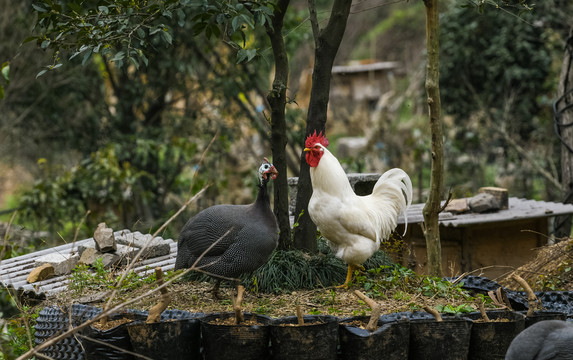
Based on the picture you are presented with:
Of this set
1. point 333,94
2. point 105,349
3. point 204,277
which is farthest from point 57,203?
point 333,94

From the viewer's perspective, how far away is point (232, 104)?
11.4 metres

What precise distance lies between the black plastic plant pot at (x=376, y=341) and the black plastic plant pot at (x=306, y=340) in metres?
0.08

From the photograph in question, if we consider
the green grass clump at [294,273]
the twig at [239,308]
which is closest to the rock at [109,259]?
the green grass clump at [294,273]

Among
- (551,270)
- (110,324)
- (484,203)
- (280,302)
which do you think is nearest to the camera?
(110,324)

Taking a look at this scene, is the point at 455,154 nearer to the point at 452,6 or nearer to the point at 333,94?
the point at 452,6

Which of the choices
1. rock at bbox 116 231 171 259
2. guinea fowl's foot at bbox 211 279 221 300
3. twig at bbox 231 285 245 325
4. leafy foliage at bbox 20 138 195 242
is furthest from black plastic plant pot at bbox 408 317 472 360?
leafy foliage at bbox 20 138 195 242

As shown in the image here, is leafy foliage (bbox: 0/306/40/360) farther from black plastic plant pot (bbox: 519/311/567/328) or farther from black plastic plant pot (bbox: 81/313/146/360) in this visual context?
black plastic plant pot (bbox: 519/311/567/328)

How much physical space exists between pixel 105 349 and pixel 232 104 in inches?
311

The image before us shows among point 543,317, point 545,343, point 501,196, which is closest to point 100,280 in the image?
point 543,317

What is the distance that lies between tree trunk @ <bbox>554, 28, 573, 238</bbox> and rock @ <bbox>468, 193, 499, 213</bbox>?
4.13ft

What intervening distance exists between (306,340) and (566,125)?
6.04 meters

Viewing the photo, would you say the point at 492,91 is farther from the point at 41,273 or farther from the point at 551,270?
the point at 41,273

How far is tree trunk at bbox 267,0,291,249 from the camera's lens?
5523 mm

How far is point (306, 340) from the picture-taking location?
3664mm
